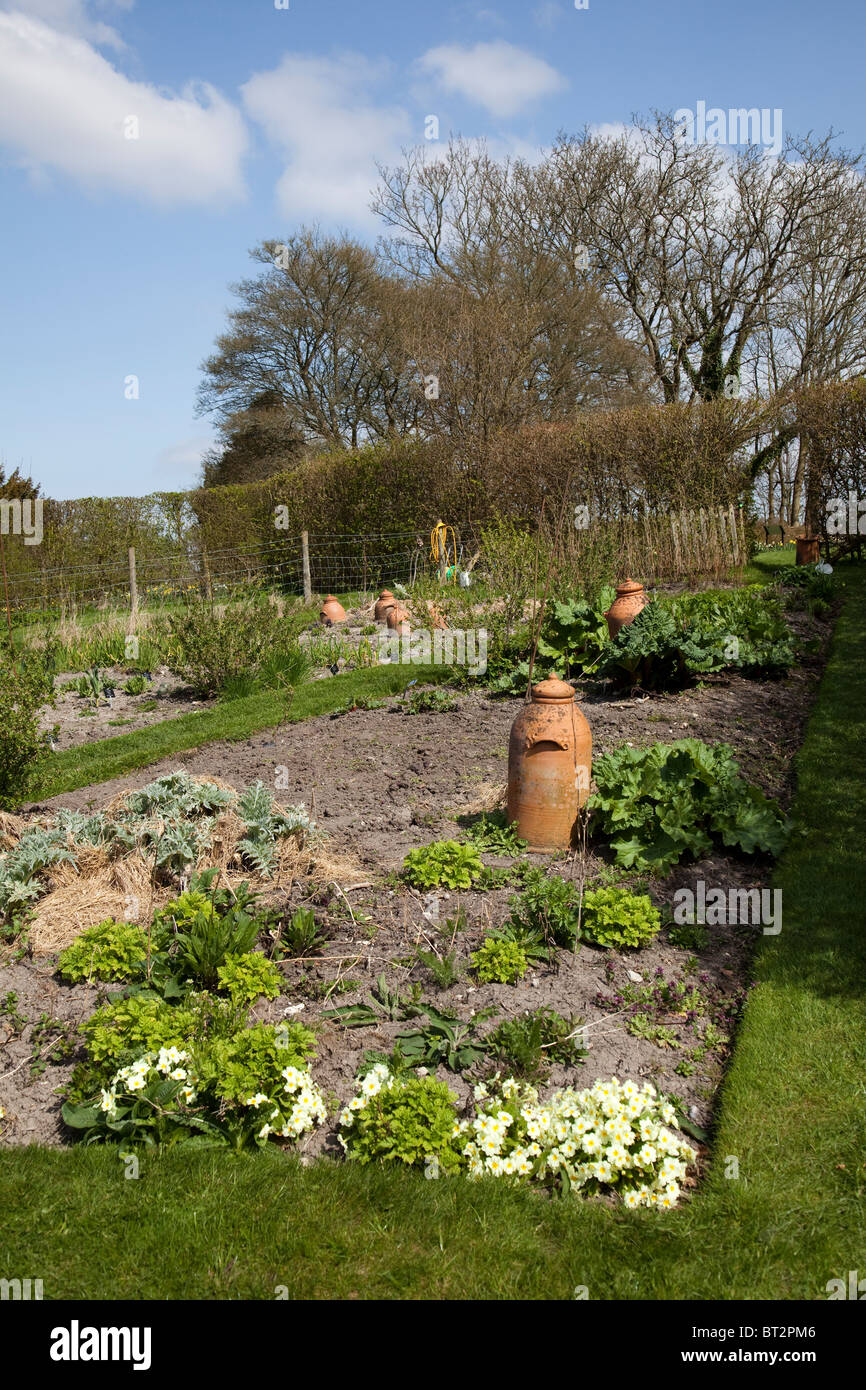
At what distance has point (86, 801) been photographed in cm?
611

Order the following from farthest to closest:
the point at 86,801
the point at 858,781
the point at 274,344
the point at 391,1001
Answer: the point at 274,344 < the point at 86,801 < the point at 858,781 < the point at 391,1001

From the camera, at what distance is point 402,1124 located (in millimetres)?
2625

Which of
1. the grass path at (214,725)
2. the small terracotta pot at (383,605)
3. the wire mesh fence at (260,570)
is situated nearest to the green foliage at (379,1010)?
the grass path at (214,725)

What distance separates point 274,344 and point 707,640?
23865 mm

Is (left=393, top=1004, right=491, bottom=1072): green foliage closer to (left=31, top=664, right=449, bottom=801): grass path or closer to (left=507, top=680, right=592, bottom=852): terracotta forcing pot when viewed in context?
(left=507, top=680, right=592, bottom=852): terracotta forcing pot

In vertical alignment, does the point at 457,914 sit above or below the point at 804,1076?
above

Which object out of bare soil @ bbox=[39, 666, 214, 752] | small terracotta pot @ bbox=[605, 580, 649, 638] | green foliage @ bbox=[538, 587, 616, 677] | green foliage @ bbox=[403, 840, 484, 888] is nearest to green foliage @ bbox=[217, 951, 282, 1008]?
green foliage @ bbox=[403, 840, 484, 888]

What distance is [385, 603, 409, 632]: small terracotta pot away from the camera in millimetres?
10594

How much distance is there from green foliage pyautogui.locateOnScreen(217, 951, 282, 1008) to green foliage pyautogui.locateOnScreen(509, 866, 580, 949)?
1.03 m

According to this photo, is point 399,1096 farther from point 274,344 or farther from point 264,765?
point 274,344

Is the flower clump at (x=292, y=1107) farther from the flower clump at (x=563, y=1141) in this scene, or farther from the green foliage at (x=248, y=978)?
the green foliage at (x=248, y=978)

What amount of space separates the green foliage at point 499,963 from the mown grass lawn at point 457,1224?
0.85m

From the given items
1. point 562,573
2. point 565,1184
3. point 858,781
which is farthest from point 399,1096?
point 562,573

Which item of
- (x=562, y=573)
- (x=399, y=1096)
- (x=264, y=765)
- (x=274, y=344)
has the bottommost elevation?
(x=399, y=1096)
